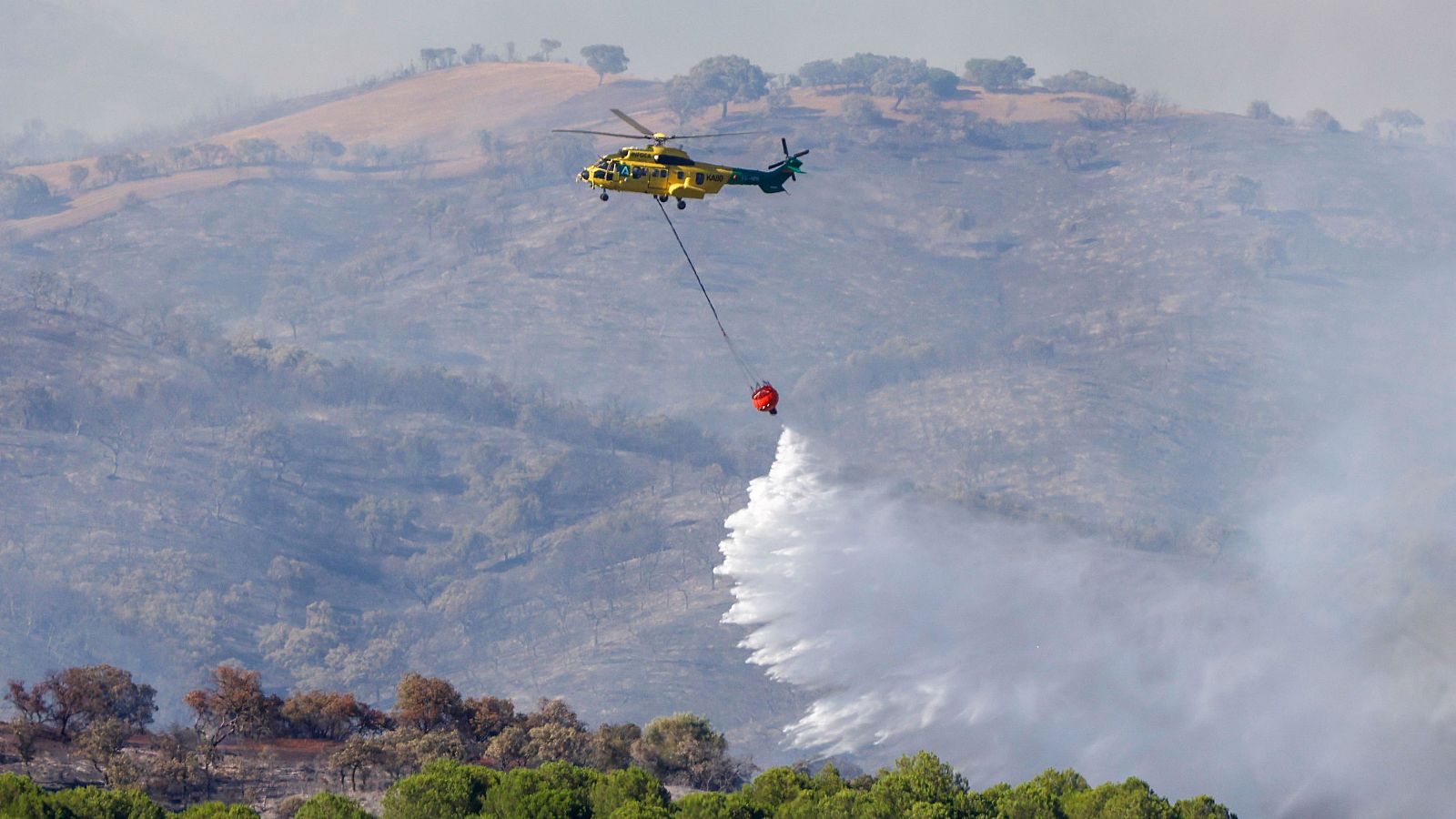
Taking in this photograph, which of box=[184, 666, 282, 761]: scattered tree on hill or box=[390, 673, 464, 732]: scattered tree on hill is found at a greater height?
box=[390, 673, 464, 732]: scattered tree on hill

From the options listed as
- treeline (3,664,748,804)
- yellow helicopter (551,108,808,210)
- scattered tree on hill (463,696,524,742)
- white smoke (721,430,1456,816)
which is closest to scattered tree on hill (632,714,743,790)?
treeline (3,664,748,804)

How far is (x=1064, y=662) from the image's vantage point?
165875mm

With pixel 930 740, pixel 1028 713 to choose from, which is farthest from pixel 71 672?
pixel 1028 713

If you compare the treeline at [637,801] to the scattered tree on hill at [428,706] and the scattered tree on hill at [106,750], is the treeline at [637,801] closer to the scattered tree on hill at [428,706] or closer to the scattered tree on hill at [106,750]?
the scattered tree on hill at [106,750]

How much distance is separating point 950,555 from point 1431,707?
131 ft

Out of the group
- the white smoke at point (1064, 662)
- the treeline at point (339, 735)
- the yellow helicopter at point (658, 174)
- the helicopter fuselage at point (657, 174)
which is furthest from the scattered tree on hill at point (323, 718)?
the helicopter fuselage at point (657, 174)

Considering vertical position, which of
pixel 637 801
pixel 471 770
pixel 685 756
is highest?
pixel 685 756

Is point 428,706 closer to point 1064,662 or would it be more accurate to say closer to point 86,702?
point 86,702

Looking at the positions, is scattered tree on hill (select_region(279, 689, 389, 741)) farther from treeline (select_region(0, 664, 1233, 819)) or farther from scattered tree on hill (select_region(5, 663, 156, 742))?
scattered tree on hill (select_region(5, 663, 156, 742))

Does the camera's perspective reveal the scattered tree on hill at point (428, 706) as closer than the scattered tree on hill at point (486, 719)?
Yes

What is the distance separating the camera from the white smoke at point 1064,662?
133375 mm

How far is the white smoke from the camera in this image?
133m

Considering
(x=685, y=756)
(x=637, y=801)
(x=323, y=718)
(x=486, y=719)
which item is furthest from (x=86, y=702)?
(x=637, y=801)

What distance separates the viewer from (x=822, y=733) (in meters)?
133
